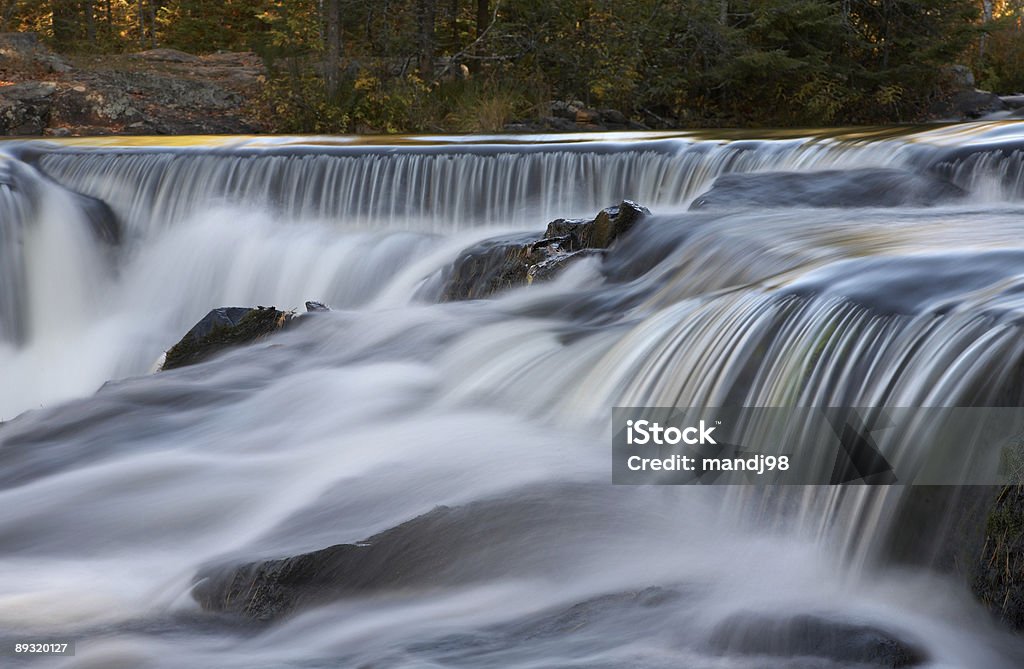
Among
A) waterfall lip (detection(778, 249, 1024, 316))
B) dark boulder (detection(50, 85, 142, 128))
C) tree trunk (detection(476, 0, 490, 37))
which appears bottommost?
waterfall lip (detection(778, 249, 1024, 316))

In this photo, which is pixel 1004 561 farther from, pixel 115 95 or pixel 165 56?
pixel 165 56

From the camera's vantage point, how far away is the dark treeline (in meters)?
18.8

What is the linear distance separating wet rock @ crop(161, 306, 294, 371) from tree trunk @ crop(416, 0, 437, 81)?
12.6m

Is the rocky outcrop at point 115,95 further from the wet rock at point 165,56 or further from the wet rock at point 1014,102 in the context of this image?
the wet rock at point 1014,102

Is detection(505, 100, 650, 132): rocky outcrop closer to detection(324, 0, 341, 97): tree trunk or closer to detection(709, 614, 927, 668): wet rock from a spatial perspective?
detection(324, 0, 341, 97): tree trunk

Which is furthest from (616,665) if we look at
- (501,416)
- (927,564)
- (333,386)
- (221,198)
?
(221,198)

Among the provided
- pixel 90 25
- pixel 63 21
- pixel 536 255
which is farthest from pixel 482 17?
pixel 536 255

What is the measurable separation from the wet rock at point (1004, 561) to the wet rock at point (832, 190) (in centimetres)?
529

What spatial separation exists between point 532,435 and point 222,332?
260 centimetres

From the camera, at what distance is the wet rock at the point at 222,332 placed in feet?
23.3

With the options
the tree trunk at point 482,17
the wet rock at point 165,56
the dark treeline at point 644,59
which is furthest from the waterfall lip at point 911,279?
the wet rock at point 165,56

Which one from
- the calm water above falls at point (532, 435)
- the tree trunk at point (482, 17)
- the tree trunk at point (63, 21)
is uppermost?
the tree trunk at point (63, 21)

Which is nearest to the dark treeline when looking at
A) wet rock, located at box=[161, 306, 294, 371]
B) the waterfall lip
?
wet rock, located at box=[161, 306, 294, 371]

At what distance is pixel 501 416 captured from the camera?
575 cm
